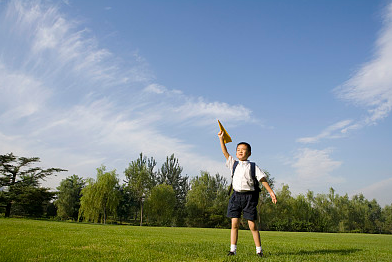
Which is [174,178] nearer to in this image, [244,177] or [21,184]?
[21,184]

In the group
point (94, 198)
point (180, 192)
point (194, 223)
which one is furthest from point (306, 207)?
point (94, 198)

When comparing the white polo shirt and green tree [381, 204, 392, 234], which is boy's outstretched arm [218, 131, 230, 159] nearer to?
the white polo shirt

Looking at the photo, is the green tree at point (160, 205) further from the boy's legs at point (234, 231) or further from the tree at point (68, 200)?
the boy's legs at point (234, 231)

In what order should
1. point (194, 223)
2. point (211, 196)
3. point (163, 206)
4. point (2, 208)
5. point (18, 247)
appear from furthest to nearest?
point (211, 196), point (194, 223), point (163, 206), point (2, 208), point (18, 247)

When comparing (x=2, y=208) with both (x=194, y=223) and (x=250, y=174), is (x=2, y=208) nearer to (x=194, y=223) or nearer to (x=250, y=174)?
(x=194, y=223)

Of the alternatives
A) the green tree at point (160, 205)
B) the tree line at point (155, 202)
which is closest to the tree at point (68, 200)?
the tree line at point (155, 202)

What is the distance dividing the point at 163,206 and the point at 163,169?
1759 cm

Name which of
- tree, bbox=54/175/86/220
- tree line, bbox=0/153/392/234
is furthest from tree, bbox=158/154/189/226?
tree, bbox=54/175/86/220

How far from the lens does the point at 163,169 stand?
60938mm

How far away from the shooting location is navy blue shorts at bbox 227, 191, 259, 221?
506cm

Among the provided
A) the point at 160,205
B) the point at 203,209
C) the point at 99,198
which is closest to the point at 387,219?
the point at 203,209

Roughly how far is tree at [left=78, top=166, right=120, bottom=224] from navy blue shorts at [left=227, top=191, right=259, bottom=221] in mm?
34374

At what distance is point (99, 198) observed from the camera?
119 feet

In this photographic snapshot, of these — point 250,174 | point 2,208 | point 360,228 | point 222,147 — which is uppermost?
point 222,147
